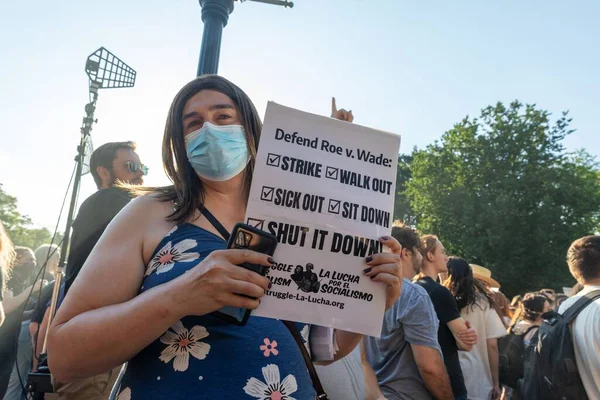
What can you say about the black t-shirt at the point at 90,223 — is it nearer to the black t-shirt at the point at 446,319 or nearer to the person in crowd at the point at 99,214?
the person in crowd at the point at 99,214

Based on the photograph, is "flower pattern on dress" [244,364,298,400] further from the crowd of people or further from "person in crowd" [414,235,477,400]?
"person in crowd" [414,235,477,400]

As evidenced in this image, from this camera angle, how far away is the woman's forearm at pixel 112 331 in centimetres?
115

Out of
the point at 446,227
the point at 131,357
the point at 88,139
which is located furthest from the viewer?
the point at 446,227

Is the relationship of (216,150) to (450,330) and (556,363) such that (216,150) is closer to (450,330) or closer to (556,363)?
(450,330)

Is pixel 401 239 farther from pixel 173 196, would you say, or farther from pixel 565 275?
pixel 565 275

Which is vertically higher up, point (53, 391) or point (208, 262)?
point (208, 262)

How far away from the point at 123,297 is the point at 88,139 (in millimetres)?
3962

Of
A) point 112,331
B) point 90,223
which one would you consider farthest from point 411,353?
point 112,331

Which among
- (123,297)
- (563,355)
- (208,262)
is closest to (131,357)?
(123,297)

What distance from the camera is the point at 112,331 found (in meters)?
1.17

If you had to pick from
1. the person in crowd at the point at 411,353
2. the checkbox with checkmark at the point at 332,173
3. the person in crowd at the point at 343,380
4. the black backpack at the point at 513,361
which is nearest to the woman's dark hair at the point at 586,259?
the person in crowd at the point at 411,353

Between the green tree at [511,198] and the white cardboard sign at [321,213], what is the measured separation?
85.5 feet

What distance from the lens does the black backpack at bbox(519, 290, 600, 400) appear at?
10.5 feet

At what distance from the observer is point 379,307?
1.40m
